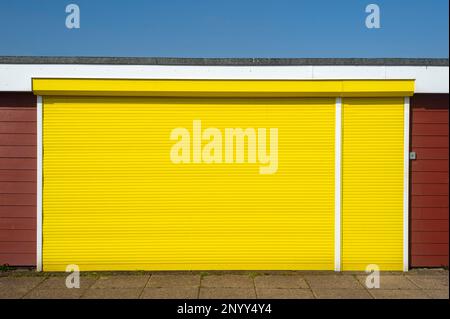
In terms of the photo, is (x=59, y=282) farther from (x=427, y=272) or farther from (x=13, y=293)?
(x=427, y=272)

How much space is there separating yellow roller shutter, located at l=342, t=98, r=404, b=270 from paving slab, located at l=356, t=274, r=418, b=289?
354mm

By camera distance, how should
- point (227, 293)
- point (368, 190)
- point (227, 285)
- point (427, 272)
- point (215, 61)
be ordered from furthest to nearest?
point (368, 190) < point (427, 272) < point (215, 61) < point (227, 285) < point (227, 293)

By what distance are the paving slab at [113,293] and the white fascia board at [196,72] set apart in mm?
3159

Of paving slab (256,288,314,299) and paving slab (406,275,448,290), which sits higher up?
paving slab (406,275,448,290)

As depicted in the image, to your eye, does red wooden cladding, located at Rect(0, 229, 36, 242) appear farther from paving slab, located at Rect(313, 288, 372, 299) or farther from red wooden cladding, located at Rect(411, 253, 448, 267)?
red wooden cladding, located at Rect(411, 253, 448, 267)

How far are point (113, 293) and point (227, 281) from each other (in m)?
1.63

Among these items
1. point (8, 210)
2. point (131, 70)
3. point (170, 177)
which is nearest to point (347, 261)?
point (170, 177)

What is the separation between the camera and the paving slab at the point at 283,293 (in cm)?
557

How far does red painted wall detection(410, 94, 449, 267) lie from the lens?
6.73m

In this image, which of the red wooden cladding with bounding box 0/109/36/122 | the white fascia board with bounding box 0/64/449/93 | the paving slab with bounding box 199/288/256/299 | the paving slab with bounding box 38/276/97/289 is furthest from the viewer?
the red wooden cladding with bounding box 0/109/36/122

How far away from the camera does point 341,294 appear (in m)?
5.68

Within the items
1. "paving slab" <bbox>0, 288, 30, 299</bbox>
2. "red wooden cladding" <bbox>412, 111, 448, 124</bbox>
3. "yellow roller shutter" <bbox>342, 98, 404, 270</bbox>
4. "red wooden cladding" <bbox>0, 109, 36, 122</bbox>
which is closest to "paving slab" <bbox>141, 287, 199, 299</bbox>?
"paving slab" <bbox>0, 288, 30, 299</bbox>

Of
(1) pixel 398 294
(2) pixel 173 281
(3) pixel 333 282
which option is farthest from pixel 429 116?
(2) pixel 173 281
